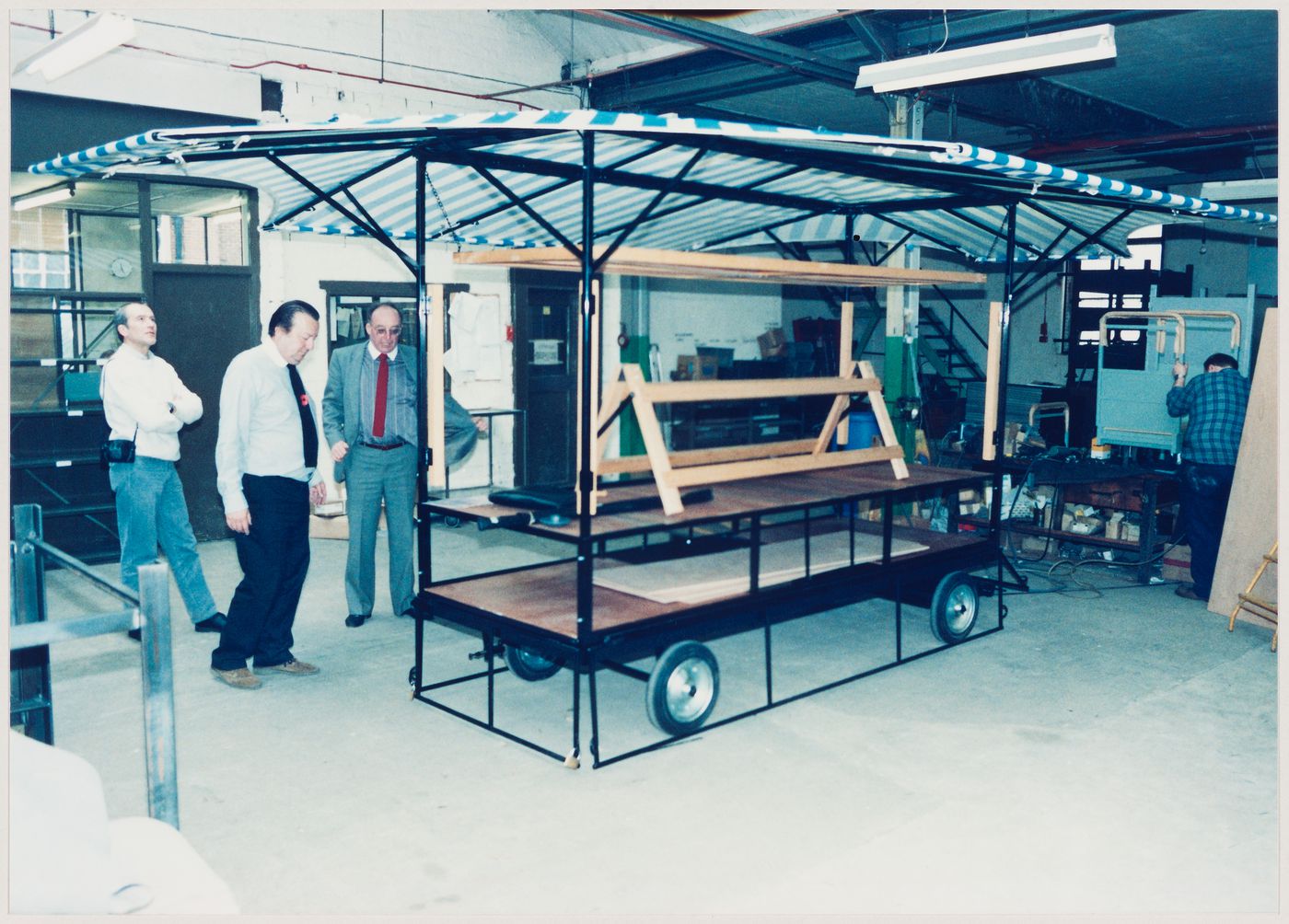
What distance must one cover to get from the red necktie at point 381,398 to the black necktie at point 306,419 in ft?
2.61

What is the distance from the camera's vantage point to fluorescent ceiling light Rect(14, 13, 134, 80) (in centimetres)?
589

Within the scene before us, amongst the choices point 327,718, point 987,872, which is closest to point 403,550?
point 327,718

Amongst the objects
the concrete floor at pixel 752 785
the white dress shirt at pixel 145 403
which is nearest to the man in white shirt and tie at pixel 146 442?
the white dress shirt at pixel 145 403

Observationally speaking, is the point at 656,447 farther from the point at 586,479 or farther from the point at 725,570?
the point at 725,570

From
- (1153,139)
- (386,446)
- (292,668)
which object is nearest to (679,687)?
(292,668)

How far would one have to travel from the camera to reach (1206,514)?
7.57m

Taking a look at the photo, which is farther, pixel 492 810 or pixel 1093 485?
pixel 1093 485

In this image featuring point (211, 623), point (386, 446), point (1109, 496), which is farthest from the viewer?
point (1109, 496)

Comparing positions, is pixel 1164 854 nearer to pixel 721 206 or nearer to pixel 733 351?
pixel 721 206

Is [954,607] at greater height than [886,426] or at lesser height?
lesser

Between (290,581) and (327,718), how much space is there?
33.4 inches

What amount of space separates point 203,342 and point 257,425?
411 cm

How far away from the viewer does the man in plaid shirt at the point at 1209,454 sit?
7414 millimetres

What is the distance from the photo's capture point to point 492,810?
13.5 ft
